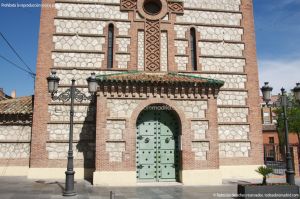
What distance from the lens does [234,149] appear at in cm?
1434

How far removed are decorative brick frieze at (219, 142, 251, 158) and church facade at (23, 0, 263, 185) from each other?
1.9 inches

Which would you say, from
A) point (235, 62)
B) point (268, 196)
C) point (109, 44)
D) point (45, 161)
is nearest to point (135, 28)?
point (109, 44)

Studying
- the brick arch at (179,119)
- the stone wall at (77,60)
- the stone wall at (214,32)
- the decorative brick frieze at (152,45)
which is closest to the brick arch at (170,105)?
the brick arch at (179,119)

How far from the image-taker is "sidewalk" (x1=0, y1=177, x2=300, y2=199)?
9.62 m

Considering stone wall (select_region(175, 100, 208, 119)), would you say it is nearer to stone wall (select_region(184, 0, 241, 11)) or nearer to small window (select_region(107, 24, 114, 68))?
small window (select_region(107, 24, 114, 68))

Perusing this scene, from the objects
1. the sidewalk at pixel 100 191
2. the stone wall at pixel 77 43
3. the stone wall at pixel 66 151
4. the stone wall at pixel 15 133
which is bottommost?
the sidewalk at pixel 100 191

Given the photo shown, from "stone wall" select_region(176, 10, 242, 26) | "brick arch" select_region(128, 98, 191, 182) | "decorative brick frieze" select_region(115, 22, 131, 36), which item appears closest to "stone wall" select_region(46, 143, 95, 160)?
"brick arch" select_region(128, 98, 191, 182)

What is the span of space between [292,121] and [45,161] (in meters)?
27.6

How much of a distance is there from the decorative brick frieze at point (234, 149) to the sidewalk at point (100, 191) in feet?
6.61

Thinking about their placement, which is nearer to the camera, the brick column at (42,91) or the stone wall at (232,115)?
the brick column at (42,91)

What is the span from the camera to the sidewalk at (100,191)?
962 cm

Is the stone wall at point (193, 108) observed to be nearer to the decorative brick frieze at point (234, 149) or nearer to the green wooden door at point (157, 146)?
the green wooden door at point (157, 146)

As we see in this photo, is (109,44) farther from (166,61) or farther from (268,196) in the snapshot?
(268,196)

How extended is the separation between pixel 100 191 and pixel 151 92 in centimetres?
470
